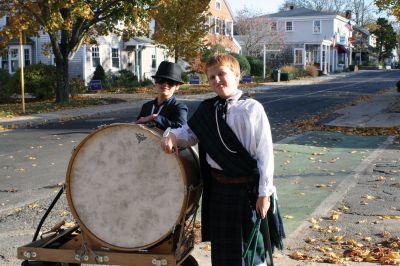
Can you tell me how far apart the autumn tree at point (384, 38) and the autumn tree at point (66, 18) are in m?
72.0

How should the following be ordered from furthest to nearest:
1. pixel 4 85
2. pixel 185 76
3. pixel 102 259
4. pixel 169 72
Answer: pixel 185 76 < pixel 4 85 < pixel 169 72 < pixel 102 259

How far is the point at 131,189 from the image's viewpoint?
11.7 ft

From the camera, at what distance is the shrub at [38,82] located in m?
26.3

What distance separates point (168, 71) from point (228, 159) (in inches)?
48.1

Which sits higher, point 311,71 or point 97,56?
point 97,56

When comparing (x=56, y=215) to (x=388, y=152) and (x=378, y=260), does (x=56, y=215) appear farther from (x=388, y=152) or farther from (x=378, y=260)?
(x=388, y=152)

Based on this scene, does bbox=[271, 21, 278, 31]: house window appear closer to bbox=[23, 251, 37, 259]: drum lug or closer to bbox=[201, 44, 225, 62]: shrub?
bbox=[201, 44, 225, 62]: shrub

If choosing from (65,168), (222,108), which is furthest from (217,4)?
(222,108)

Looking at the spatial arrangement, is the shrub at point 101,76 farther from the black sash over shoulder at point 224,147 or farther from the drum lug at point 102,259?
the black sash over shoulder at point 224,147

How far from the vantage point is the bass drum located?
3.53 meters

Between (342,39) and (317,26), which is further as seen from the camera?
(342,39)

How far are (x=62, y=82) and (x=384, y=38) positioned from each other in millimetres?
77065

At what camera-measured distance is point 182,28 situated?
111 ft

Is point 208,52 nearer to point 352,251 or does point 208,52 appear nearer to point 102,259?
point 352,251
